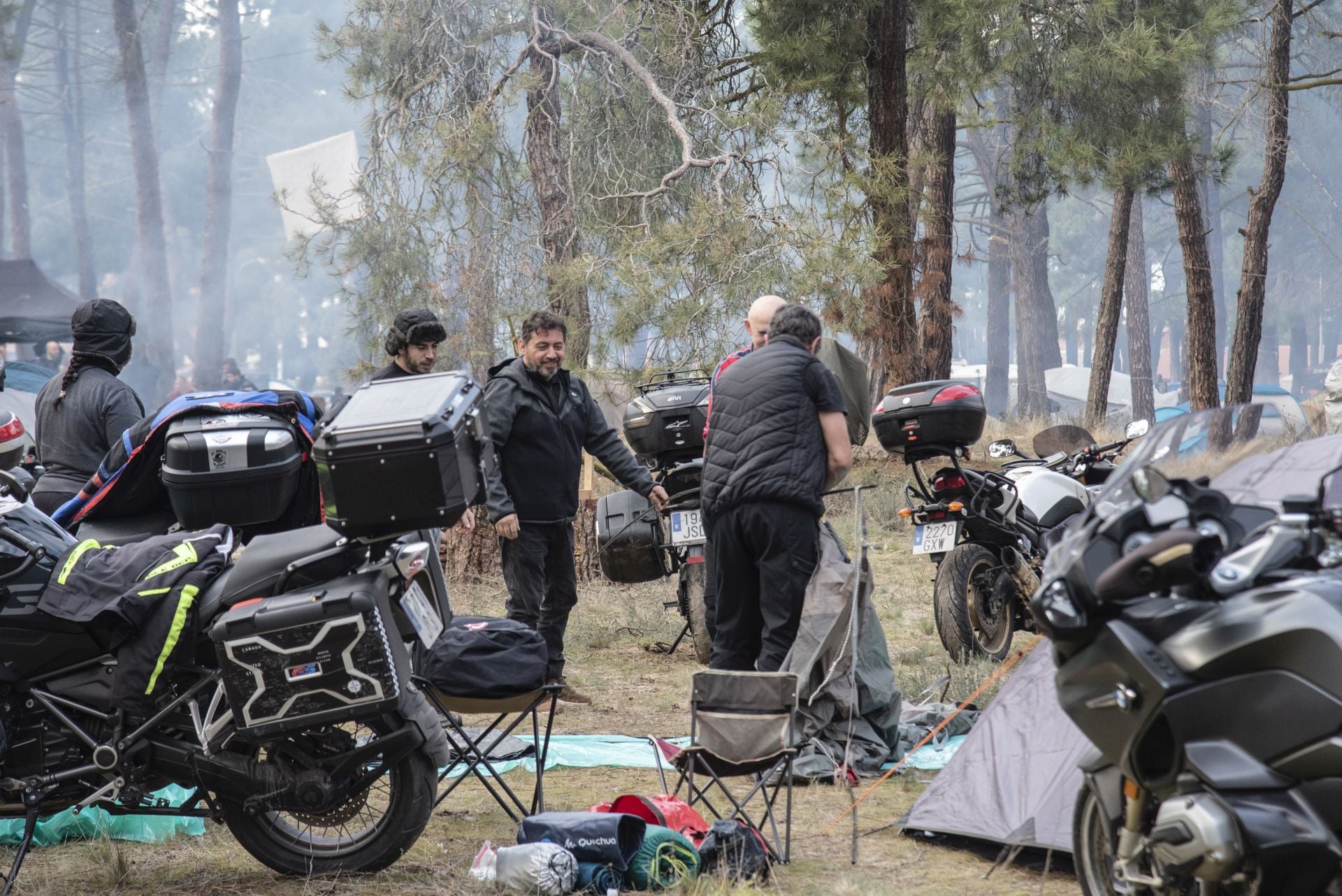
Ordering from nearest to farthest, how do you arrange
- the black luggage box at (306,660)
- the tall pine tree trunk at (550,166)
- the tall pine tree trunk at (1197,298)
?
the black luggage box at (306,660), the tall pine tree trunk at (550,166), the tall pine tree trunk at (1197,298)

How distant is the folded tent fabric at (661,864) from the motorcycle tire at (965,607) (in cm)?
323

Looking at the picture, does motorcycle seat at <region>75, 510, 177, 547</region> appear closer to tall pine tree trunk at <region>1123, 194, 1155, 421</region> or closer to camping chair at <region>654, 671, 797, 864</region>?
camping chair at <region>654, 671, 797, 864</region>

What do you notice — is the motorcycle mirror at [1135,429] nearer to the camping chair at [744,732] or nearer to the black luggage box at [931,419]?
the black luggage box at [931,419]

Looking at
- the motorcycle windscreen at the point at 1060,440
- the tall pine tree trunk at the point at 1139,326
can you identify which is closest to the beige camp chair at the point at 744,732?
the motorcycle windscreen at the point at 1060,440

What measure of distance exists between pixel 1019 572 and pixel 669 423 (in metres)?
1.95

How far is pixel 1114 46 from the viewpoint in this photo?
440 inches

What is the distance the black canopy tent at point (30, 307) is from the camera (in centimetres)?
2106

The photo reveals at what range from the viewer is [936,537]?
6.84m

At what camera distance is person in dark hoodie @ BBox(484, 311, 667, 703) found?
→ 602cm

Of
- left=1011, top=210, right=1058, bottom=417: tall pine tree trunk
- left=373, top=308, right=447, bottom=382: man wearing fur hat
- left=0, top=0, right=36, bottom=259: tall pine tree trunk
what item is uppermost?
left=0, top=0, right=36, bottom=259: tall pine tree trunk

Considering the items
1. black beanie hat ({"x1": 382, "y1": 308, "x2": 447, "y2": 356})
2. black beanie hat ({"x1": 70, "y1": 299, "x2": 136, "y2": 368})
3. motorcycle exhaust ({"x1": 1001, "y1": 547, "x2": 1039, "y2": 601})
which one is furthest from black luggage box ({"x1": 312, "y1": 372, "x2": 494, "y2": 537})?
motorcycle exhaust ({"x1": 1001, "y1": 547, "x2": 1039, "y2": 601})

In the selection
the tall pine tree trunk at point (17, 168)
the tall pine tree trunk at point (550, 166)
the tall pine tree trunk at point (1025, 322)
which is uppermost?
the tall pine tree trunk at point (17, 168)

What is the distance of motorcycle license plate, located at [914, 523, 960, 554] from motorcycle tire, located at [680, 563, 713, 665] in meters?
1.16

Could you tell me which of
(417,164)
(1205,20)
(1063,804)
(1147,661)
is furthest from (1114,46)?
(1147,661)
